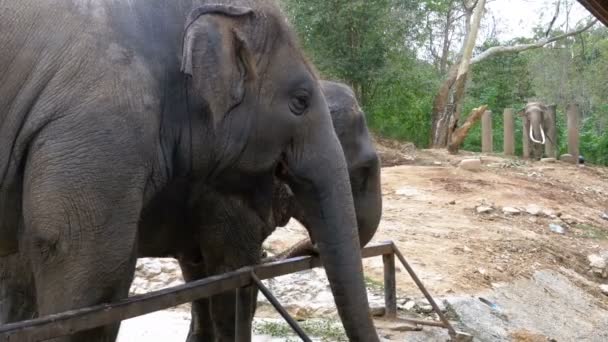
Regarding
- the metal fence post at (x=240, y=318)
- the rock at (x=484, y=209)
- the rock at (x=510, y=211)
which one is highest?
the metal fence post at (x=240, y=318)

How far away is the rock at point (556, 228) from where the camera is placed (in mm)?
12211

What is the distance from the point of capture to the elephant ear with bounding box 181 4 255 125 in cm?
348

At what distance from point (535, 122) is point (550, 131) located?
0.44m

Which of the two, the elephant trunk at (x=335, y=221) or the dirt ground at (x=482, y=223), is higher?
the elephant trunk at (x=335, y=221)

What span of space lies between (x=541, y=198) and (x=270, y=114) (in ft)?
35.8

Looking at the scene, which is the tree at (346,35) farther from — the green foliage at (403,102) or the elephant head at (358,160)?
the elephant head at (358,160)

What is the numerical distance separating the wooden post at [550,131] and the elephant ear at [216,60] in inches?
682

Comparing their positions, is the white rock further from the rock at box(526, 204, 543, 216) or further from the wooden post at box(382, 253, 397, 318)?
the wooden post at box(382, 253, 397, 318)

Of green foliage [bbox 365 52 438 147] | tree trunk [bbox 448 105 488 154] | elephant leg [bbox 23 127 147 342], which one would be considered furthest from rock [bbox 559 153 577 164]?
elephant leg [bbox 23 127 147 342]

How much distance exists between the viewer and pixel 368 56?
19422 millimetres

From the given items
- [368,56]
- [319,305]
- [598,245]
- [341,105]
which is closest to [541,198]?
[598,245]

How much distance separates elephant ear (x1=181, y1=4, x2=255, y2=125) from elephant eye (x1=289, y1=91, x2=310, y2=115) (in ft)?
0.80

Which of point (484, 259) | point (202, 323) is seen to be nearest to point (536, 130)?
point (484, 259)

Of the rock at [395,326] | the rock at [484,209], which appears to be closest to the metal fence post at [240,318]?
the rock at [395,326]
